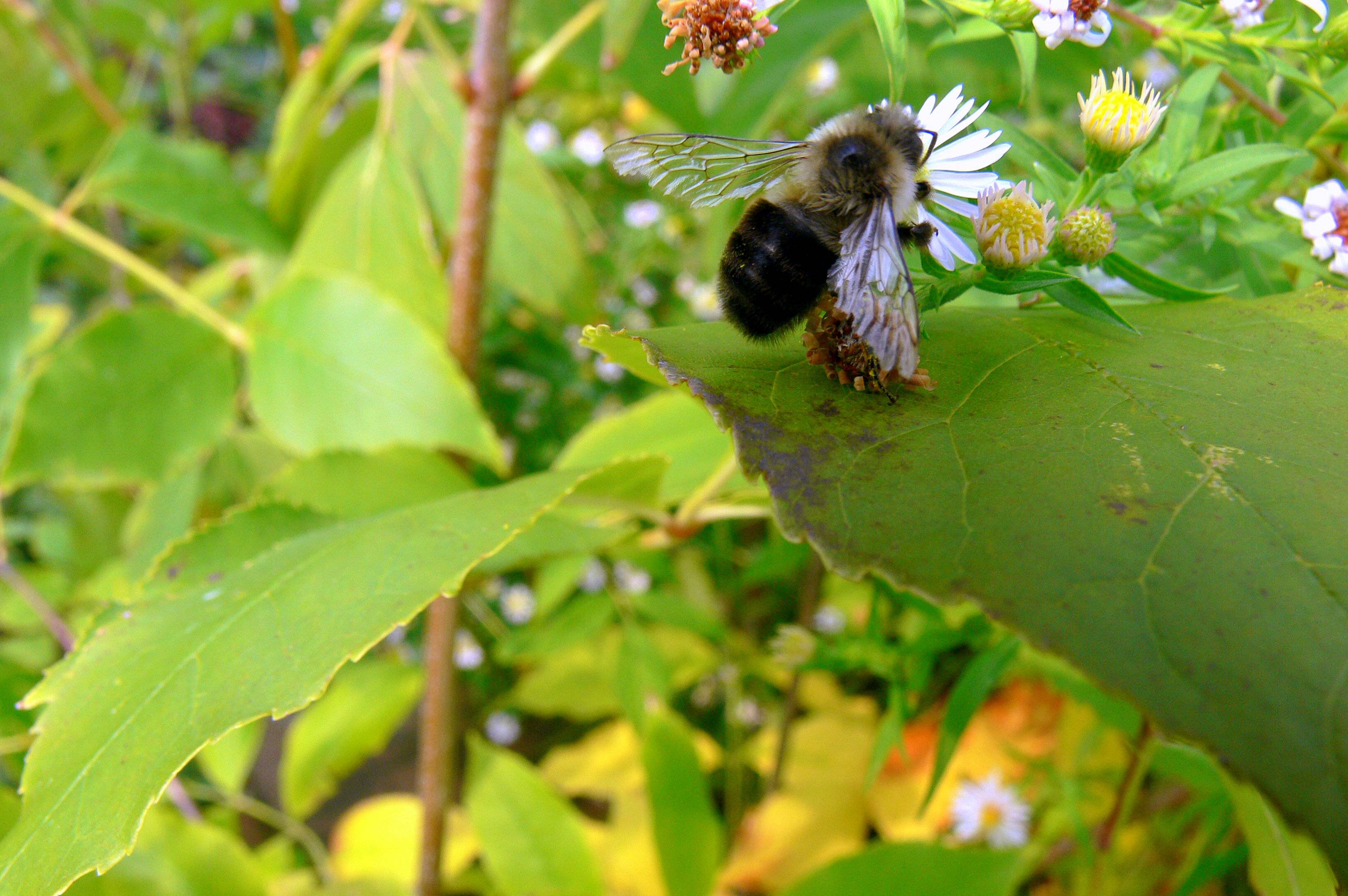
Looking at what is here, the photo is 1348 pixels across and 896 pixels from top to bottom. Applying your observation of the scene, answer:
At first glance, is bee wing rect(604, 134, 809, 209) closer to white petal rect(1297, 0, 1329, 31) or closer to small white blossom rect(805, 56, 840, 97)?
white petal rect(1297, 0, 1329, 31)

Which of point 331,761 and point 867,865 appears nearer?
point 867,865

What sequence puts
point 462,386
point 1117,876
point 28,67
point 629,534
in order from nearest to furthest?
point 629,534 → point 462,386 → point 1117,876 → point 28,67

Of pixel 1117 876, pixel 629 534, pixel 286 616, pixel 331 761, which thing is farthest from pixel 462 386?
pixel 1117 876

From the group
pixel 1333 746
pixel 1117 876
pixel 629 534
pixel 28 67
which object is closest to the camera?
pixel 1333 746

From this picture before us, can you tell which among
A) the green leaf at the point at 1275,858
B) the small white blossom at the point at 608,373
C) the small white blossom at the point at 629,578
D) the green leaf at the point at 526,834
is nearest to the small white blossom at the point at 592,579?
the small white blossom at the point at 629,578

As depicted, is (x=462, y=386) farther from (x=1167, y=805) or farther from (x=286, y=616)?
(x=1167, y=805)

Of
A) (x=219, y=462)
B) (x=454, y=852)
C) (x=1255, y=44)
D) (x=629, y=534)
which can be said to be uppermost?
(x=1255, y=44)

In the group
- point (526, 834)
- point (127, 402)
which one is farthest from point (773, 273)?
point (526, 834)
